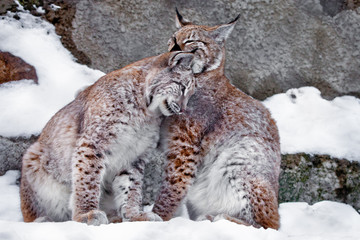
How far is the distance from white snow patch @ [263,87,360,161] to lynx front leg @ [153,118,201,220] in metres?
2.10

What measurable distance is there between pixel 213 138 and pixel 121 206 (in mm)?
1084

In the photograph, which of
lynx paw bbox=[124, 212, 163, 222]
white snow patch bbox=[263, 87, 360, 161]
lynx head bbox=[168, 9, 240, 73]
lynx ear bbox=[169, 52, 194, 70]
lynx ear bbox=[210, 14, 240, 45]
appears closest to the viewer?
lynx paw bbox=[124, 212, 163, 222]

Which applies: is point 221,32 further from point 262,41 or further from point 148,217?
point 148,217

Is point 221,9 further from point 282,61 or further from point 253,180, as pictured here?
point 253,180

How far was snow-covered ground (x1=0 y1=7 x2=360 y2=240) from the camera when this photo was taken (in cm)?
514

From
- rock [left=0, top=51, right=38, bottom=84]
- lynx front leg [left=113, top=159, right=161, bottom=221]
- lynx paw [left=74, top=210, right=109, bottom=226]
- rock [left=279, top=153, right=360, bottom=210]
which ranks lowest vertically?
rock [left=279, top=153, right=360, bottom=210]

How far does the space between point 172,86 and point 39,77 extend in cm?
238

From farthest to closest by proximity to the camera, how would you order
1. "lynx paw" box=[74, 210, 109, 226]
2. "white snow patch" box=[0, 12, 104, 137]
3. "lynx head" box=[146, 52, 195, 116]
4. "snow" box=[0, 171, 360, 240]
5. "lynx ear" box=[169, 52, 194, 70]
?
1. "white snow patch" box=[0, 12, 104, 137]
2. "lynx ear" box=[169, 52, 194, 70]
3. "lynx head" box=[146, 52, 195, 116]
4. "lynx paw" box=[74, 210, 109, 226]
5. "snow" box=[0, 171, 360, 240]

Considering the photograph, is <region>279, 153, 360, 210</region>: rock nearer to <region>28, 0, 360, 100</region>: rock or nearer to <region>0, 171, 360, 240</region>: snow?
<region>28, 0, 360, 100</region>: rock

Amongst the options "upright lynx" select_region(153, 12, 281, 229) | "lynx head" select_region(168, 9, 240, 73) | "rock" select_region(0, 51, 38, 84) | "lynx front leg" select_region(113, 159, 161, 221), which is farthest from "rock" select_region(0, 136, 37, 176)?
"lynx head" select_region(168, 9, 240, 73)

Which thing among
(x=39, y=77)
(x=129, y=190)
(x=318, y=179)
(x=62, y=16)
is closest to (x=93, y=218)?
(x=129, y=190)

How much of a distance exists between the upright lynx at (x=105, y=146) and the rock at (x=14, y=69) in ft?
5.38

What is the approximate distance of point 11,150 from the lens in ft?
Result: 18.5

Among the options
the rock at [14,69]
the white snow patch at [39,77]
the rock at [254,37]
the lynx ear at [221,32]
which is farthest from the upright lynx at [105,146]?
the rock at [254,37]
